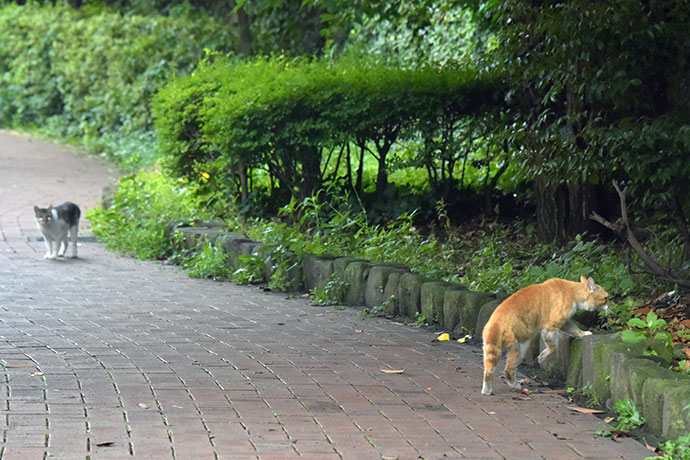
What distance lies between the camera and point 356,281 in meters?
8.88

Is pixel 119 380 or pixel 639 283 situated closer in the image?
pixel 119 380

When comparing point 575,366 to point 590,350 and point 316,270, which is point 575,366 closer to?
point 590,350

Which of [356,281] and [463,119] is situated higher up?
[463,119]

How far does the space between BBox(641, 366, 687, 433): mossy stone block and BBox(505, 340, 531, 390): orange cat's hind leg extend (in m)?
0.94

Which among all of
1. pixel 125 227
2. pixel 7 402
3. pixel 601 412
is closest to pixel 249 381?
pixel 7 402

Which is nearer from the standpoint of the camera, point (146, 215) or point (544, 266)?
point (544, 266)

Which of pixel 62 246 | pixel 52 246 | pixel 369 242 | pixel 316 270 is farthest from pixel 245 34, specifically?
pixel 316 270

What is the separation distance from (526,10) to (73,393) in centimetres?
523

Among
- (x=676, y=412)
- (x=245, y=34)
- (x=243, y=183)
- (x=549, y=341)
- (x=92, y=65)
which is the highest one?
(x=245, y=34)

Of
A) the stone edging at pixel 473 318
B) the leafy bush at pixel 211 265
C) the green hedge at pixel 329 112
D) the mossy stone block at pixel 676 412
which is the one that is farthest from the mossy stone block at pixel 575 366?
the green hedge at pixel 329 112

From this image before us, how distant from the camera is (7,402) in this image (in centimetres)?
534

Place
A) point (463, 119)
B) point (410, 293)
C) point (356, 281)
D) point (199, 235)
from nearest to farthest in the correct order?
point (410, 293)
point (356, 281)
point (463, 119)
point (199, 235)

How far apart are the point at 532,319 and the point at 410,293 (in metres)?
2.24

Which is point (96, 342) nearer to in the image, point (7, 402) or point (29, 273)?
point (7, 402)
